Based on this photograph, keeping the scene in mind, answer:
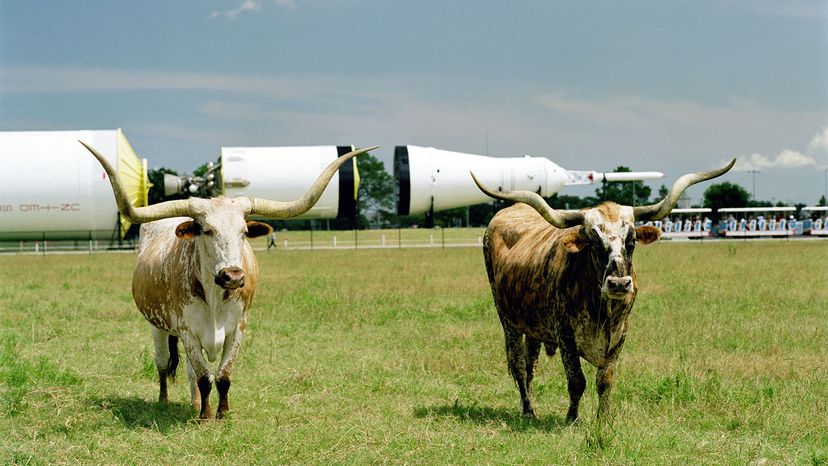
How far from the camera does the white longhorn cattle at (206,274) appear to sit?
6766mm

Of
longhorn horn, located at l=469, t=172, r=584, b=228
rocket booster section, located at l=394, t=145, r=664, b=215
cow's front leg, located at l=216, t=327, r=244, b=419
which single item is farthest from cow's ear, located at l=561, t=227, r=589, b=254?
rocket booster section, located at l=394, t=145, r=664, b=215

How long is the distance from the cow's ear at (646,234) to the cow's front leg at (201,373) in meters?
4.15

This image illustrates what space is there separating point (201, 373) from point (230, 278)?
1249mm

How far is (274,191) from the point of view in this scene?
111 feet

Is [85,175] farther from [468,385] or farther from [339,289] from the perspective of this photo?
[468,385]

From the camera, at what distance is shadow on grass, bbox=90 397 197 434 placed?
7.04 metres

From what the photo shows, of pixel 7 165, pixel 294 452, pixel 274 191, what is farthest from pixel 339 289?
pixel 7 165

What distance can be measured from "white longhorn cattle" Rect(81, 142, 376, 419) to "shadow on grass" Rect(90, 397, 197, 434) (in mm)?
242

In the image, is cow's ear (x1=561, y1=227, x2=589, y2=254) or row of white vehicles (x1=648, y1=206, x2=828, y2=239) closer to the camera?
cow's ear (x1=561, y1=227, x2=589, y2=254)

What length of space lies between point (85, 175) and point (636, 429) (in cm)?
3021

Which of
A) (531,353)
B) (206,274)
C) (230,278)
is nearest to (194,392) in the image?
(206,274)

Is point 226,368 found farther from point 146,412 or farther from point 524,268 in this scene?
point 524,268

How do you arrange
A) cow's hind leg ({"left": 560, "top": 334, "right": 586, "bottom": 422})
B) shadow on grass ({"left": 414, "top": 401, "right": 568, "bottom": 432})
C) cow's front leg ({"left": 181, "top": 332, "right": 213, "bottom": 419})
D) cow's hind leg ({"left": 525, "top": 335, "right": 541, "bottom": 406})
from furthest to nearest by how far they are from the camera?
cow's hind leg ({"left": 525, "top": 335, "right": 541, "bottom": 406}), cow's front leg ({"left": 181, "top": 332, "right": 213, "bottom": 419}), shadow on grass ({"left": 414, "top": 401, "right": 568, "bottom": 432}), cow's hind leg ({"left": 560, "top": 334, "right": 586, "bottom": 422})

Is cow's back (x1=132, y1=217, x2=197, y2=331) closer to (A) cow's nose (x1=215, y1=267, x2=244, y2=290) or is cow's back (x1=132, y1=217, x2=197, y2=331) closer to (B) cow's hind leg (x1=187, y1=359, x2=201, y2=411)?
(B) cow's hind leg (x1=187, y1=359, x2=201, y2=411)
